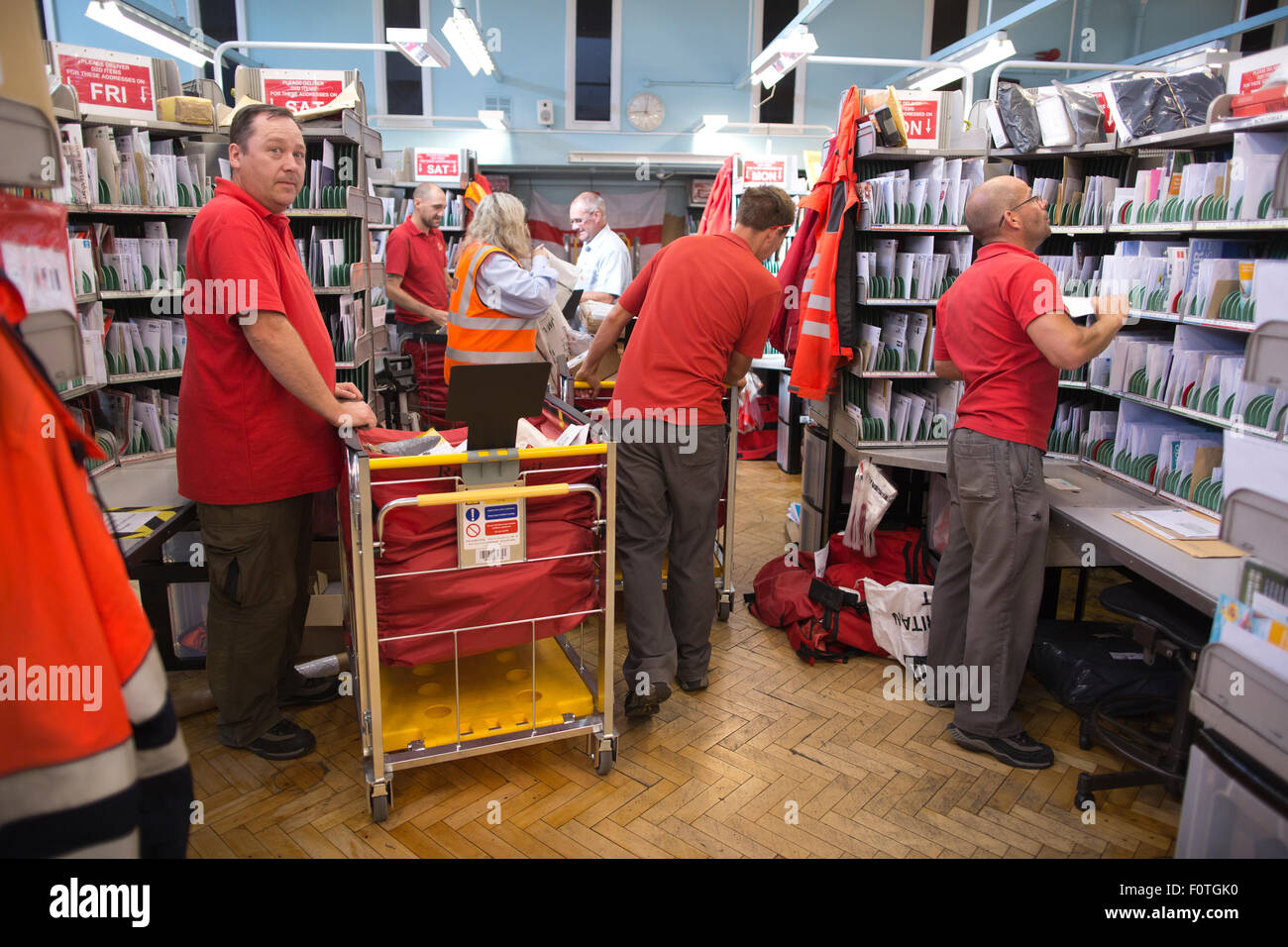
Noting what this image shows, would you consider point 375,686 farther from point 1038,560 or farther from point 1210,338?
point 1210,338

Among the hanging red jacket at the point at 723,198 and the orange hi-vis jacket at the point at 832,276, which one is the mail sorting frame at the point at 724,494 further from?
the hanging red jacket at the point at 723,198

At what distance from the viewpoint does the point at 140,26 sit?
269 inches

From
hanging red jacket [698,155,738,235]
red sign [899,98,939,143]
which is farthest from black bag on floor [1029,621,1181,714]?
hanging red jacket [698,155,738,235]

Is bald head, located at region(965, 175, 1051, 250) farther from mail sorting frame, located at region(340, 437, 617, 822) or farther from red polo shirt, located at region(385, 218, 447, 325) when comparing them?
red polo shirt, located at region(385, 218, 447, 325)

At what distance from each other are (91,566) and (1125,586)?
307 centimetres

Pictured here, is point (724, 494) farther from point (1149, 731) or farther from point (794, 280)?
point (1149, 731)

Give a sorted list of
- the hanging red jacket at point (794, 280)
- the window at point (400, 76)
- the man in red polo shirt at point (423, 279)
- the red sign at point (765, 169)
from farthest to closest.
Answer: the window at point (400, 76) → the red sign at point (765, 169) → the man in red polo shirt at point (423, 279) → the hanging red jacket at point (794, 280)

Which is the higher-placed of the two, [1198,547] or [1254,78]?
[1254,78]

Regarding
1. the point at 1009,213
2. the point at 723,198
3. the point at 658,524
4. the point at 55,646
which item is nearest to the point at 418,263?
the point at 723,198

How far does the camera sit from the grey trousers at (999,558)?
2896 mm

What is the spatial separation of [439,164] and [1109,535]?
714 cm

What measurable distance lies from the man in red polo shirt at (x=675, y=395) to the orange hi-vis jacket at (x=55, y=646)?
6.98ft

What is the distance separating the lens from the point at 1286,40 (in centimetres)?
1022

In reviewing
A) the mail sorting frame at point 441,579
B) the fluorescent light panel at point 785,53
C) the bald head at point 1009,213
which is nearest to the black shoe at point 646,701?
the mail sorting frame at point 441,579
